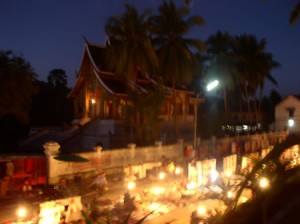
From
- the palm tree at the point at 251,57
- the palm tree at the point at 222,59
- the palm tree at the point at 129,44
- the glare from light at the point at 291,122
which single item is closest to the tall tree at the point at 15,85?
the palm tree at the point at 129,44

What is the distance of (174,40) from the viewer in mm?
27375

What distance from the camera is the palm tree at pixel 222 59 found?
38.2 m

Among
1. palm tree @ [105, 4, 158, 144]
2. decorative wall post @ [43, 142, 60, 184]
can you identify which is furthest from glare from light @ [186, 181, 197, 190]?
palm tree @ [105, 4, 158, 144]

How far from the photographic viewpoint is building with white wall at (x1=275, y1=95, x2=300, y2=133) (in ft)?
150

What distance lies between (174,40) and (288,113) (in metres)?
26.8

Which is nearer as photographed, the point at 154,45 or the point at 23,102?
the point at 23,102

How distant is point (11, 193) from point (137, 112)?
485 inches

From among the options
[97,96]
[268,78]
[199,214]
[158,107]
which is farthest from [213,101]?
[199,214]

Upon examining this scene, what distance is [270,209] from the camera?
6.66ft

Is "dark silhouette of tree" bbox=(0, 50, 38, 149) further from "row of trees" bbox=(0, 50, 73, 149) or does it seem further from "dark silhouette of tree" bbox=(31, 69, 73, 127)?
"dark silhouette of tree" bbox=(31, 69, 73, 127)

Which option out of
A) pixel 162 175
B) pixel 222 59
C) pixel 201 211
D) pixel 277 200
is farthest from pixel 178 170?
pixel 222 59

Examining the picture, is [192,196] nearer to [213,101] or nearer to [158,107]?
[158,107]

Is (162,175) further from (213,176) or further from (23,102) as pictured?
(23,102)

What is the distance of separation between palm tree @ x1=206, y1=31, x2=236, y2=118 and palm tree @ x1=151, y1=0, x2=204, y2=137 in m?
11.1
